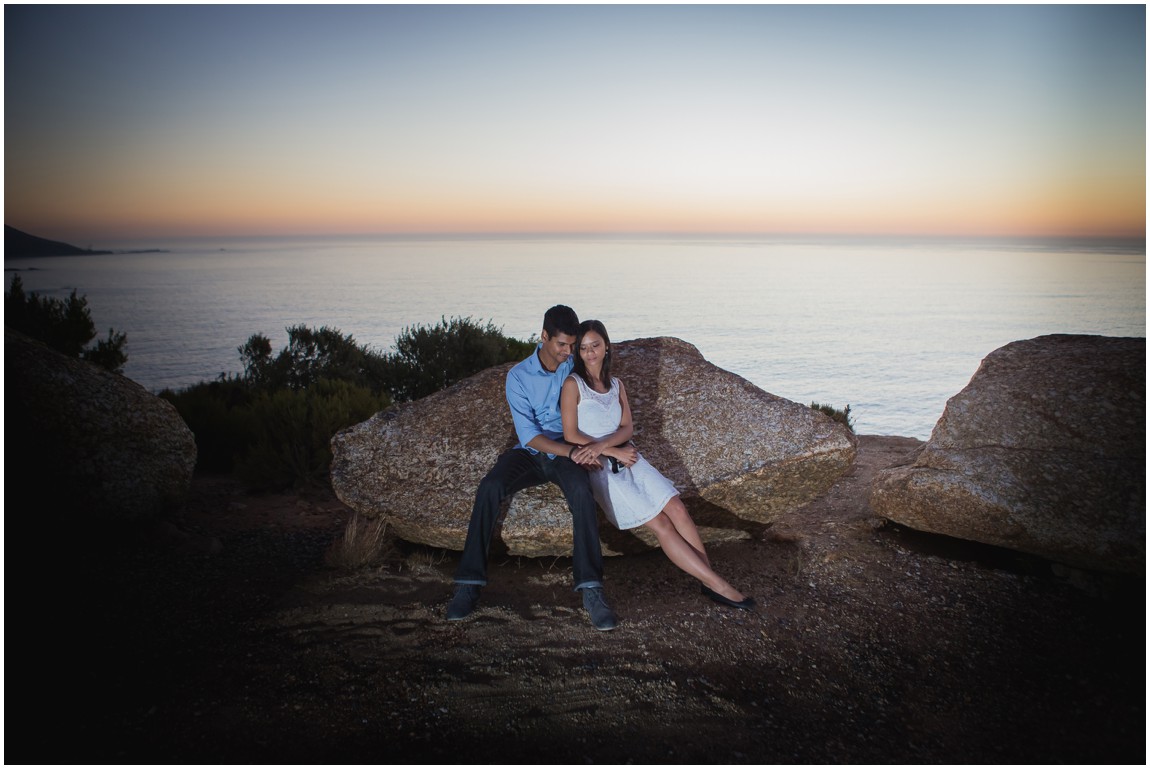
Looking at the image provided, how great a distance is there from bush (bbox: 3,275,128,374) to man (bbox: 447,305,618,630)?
6251 mm

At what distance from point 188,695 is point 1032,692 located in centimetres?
414

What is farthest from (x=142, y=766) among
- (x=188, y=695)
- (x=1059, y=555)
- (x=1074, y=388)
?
(x=1074, y=388)

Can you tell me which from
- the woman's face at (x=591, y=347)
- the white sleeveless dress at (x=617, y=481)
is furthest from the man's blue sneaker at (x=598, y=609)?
the woman's face at (x=591, y=347)

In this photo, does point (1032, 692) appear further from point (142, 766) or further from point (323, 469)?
point (323, 469)

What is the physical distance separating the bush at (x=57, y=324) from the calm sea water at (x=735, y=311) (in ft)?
18.9

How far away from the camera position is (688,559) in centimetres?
449

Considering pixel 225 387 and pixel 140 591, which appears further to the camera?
pixel 225 387

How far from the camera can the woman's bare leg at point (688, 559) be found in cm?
448

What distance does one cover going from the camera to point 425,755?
3.15 m

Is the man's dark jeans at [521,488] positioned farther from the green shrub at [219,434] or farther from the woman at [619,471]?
the green shrub at [219,434]

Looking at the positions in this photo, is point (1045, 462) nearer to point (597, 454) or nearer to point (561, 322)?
point (597, 454)

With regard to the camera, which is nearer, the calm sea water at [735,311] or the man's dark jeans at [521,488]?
the man's dark jeans at [521,488]

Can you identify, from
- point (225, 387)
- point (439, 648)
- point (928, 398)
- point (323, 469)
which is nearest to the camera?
point (439, 648)

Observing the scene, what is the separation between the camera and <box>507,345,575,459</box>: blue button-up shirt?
495 centimetres
